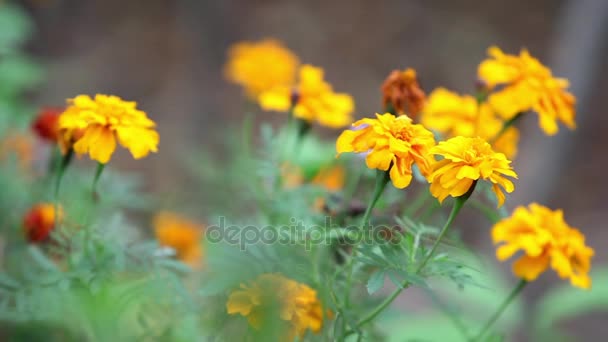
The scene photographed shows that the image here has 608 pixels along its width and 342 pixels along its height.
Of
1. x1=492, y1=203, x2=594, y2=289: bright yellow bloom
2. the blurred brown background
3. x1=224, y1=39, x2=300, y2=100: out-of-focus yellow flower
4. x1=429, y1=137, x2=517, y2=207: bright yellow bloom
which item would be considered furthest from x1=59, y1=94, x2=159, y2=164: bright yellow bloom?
the blurred brown background

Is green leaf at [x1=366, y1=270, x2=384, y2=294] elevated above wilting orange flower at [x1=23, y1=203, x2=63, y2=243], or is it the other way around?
green leaf at [x1=366, y1=270, x2=384, y2=294]

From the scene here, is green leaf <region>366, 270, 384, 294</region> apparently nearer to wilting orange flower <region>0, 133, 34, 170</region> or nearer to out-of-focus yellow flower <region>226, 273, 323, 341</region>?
out-of-focus yellow flower <region>226, 273, 323, 341</region>

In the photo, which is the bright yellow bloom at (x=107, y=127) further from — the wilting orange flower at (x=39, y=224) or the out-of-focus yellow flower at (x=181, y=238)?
the out-of-focus yellow flower at (x=181, y=238)

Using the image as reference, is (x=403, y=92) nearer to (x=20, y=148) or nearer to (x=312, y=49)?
(x=20, y=148)

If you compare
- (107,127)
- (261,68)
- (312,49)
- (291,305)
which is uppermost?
(312,49)

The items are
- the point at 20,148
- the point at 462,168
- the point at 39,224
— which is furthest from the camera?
the point at 20,148

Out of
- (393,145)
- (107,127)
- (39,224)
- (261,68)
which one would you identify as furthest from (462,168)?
(261,68)

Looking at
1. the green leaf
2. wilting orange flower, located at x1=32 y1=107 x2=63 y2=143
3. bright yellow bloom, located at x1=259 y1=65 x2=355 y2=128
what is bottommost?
the green leaf

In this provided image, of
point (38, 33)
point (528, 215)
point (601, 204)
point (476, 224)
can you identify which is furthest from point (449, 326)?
point (38, 33)
